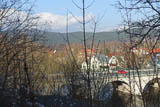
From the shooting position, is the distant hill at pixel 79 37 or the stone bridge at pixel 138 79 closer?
the stone bridge at pixel 138 79

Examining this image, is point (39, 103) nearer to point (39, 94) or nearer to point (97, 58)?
point (39, 94)

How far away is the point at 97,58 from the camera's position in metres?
5.61

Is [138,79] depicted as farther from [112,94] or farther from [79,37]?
[112,94]

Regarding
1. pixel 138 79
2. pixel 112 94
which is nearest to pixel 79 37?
pixel 138 79

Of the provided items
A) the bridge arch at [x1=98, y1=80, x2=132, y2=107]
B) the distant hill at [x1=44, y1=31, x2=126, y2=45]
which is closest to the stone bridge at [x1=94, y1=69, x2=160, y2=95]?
the bridge arch at [x1=98, y1=80, x2=132, y2=107]

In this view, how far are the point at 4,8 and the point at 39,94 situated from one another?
2.68 metres

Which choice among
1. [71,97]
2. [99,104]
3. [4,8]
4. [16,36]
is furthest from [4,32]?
[99,104]

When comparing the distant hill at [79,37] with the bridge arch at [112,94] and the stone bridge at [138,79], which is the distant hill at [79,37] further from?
the bridge arch at [112,94]

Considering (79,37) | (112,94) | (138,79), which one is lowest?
(112,94)

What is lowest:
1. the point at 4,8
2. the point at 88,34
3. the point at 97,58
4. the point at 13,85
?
the point at 13,85

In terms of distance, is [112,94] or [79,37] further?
[112,94]

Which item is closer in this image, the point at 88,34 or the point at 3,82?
the point at 3,82

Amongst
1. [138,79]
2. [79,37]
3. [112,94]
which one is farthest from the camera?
[112,94]

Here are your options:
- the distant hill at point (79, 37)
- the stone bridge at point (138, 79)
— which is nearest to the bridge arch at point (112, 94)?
the stone bridge at point (138, 79)
